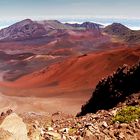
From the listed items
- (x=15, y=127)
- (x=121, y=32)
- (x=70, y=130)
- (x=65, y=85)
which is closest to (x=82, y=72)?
(x=65, y=85)

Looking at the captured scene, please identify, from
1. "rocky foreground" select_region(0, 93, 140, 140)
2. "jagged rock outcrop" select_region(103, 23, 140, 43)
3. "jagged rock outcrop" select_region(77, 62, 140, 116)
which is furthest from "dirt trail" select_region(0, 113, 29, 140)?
"jagged rock outcrop" select_region(103, 23, 140, 43)

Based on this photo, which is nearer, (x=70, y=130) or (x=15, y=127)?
(x=15, y=127)

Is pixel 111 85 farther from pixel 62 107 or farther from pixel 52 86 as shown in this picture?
pixel 52 86

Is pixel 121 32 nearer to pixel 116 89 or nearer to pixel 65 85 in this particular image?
pixel 65 85

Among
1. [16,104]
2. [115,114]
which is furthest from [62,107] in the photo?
[115,114]

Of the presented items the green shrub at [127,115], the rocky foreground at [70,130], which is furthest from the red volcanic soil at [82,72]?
the rocky foreground at [70,130]

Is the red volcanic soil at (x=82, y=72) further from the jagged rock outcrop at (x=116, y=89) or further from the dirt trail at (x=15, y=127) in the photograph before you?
the dirt trail at (x=15, y=127)

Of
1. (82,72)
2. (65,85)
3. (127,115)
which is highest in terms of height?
(127,115)

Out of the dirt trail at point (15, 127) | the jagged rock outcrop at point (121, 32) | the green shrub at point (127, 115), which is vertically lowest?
the jagged rock outcrop at point (121, 32)
